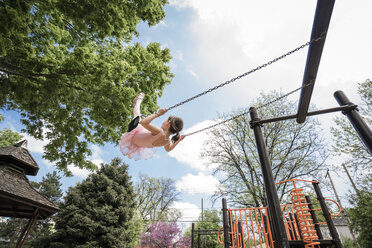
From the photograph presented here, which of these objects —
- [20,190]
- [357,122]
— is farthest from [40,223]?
[357,122]

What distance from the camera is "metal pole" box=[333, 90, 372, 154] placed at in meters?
2.75

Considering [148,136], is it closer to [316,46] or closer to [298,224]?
[316,46]

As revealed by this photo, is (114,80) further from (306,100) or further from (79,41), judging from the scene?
(306,100)

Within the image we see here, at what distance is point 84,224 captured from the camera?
38.6 feet

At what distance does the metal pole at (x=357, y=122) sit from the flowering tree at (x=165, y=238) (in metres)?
19.5

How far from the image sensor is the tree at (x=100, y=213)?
1164 cm

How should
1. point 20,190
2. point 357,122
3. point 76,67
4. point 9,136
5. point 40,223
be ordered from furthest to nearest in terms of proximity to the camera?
point 40,223 → point 9,136 → point 20,190 → point 76,67 → point 357,122

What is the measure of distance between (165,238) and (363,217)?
1581 centimetres

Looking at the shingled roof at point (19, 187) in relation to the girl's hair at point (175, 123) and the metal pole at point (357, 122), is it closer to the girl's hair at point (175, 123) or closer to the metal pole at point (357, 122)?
the girl's hair at point (175, 123)

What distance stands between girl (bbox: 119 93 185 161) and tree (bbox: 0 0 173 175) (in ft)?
7.68

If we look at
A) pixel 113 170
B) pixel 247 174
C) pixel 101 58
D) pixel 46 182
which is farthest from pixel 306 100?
pixel 46 182

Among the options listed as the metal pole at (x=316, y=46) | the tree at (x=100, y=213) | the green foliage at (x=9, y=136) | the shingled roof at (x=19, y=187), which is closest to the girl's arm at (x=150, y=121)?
the metal pole at (x=316, y=46)

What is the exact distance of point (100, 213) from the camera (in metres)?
12.4

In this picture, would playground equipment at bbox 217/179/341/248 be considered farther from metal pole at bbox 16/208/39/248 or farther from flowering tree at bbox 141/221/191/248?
flowering tree at bbox 141/221/191/248
